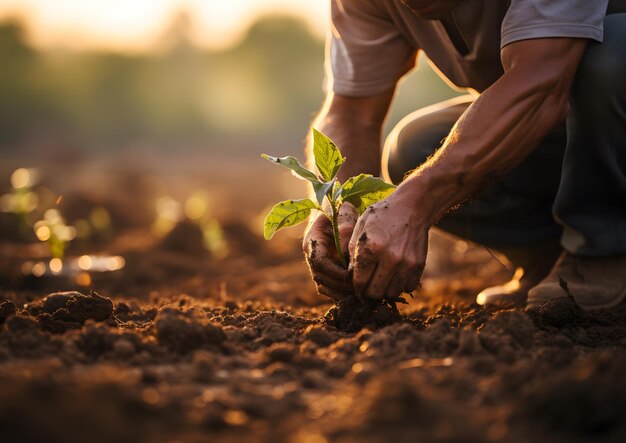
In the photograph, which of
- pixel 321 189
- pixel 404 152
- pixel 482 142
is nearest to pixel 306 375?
pixel 321 189

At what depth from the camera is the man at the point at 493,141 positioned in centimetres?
228

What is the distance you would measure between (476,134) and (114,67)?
71.3 ft

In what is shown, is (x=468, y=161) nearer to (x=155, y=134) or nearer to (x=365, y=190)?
(x=365, y=190)

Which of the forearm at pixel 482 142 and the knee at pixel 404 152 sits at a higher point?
the forearm at pixel 482 142

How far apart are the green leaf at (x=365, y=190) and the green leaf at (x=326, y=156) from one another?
66 mm

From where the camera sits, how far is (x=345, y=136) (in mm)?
3008

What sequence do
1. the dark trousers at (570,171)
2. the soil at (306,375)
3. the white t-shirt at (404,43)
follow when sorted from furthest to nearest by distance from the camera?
1. the white t-shirt at (404,43)
2. the dark trousers at (570,171)
3. the soil at (306,375)

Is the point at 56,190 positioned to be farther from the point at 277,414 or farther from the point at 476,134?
the point at 277,414

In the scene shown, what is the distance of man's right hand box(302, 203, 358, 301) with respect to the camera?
2.36 metres

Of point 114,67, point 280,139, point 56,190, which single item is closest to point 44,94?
point 114,67

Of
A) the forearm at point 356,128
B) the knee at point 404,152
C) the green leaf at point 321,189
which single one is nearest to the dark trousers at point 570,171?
the knee at point 404,152

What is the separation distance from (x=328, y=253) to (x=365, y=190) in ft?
0.75

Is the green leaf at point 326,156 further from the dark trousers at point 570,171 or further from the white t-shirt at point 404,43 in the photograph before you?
Answer: the white t-shirt at point 404,43

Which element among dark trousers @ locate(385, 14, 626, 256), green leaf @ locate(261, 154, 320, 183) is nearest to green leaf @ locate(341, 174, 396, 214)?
green leaf @ locate(261, 154, 320, 183)
